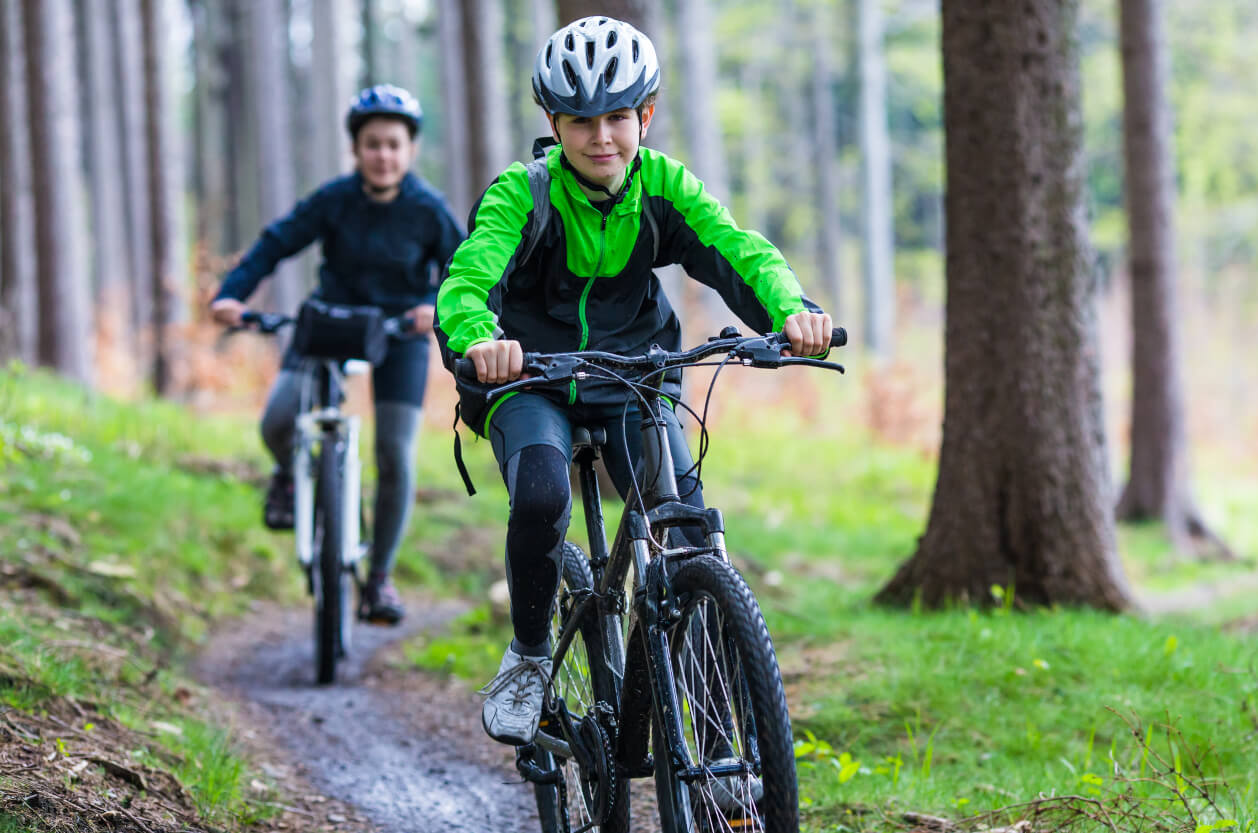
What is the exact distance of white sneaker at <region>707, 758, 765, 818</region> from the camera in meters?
2.62

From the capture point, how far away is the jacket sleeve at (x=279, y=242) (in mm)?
5930

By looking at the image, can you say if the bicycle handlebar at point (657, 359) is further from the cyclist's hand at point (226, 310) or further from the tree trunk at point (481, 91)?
the tree trunk at point (481, 91)

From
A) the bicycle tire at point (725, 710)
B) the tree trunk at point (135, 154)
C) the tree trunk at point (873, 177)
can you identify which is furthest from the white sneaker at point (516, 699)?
the tree trunk at point (873, 177)

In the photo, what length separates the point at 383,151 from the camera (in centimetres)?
599

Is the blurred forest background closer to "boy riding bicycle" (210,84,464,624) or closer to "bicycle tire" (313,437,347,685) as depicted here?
"boy riding bicycle" (210,84,464,624)

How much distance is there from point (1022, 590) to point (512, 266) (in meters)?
3.53

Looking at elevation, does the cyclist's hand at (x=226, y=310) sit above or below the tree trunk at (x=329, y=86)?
below

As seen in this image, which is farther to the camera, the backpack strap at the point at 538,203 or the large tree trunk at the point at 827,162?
the large tree trunk at the point at 827,162

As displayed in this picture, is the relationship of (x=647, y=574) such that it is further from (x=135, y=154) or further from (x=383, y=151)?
(x=135, y=154)

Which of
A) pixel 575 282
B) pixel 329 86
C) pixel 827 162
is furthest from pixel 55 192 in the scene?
pixel 827 162

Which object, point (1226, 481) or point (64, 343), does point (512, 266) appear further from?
point (1226, 481)

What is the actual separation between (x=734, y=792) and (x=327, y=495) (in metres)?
3.62

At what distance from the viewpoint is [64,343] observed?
13914 mm

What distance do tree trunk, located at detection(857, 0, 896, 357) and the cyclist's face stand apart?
64.3 feet
